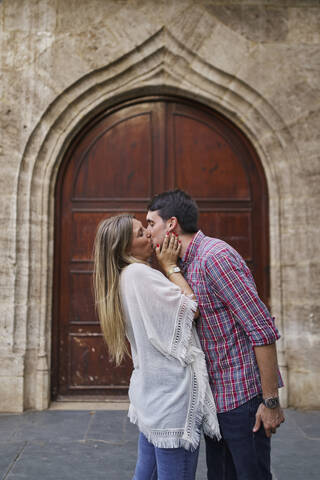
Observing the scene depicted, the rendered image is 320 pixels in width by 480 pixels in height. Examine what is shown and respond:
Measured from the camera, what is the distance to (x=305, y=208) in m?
4.65

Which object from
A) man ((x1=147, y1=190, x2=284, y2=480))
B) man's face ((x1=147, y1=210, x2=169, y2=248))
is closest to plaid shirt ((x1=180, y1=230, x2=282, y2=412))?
man ((x1=147, y1=190, x2=284, y2=480))

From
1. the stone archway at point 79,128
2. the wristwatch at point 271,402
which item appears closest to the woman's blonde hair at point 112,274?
the wristwatch at point 271,402

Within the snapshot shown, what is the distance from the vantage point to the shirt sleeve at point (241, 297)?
5.50ft

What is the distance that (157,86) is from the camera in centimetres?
492

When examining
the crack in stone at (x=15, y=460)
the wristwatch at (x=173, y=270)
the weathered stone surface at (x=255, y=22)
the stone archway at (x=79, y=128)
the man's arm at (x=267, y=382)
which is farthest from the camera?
the weathered stone surface at (x=255, y=22)

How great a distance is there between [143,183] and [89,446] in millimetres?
2850

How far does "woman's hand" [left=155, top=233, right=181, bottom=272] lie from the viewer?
6.37ft

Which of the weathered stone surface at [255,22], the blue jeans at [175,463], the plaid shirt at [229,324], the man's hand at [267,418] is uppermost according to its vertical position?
the weathered stone surface at [255,22]

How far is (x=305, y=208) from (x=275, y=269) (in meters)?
0.76

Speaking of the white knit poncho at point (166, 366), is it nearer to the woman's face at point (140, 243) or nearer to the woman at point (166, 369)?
the woman at point (166, 369)

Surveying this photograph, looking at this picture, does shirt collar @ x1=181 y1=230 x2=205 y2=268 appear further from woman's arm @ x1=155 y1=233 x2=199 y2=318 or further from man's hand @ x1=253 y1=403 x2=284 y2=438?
man's hand @ x1=253 y1=403 x2=284 y2=438

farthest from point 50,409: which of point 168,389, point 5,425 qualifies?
point 168,389

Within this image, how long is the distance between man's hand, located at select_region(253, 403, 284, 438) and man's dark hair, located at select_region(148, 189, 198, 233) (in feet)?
2.75

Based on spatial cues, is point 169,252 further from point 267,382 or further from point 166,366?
point 267,382
